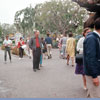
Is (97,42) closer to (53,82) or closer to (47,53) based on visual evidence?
(53,82)

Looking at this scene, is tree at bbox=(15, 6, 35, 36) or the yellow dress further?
tree at bbox=(15, 6, 35, 36)

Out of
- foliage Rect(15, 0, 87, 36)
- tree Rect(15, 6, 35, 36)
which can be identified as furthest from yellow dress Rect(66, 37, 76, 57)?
tree Rect(15, 6, 35, 36)

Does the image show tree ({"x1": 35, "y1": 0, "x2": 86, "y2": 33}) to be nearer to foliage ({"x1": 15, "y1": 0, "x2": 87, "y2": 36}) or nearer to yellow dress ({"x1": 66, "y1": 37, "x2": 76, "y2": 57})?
foliage ({"x1": 15, "y1": 0, "x2": 87, "y2": 36})

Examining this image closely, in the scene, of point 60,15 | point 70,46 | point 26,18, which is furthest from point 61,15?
point 70,46

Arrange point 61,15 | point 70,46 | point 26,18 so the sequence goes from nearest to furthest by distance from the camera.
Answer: point 70,46 → point 61,15 → point 26,18

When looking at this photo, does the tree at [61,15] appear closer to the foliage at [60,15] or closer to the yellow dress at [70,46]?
the foliage at [60,15]

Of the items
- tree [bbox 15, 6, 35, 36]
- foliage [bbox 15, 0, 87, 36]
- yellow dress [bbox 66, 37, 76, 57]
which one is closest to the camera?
yellow dress [bbox 66, 37, 76, 57]

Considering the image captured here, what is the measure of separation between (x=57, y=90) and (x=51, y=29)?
142 ft

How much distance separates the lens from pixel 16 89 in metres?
6.61

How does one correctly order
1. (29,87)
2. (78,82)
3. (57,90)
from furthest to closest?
(78,82) → (29,87) → (57,90)

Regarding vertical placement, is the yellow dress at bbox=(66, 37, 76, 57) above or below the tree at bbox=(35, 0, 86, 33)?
below

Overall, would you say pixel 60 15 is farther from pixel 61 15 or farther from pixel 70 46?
pixel 70 46

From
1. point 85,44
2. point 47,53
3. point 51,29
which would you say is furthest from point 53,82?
point 51,29

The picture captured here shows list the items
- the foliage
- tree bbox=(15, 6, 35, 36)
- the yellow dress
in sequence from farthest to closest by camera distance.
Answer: tree bbox=(15, 6, 35, 36)
the foliage
the yellow dress
